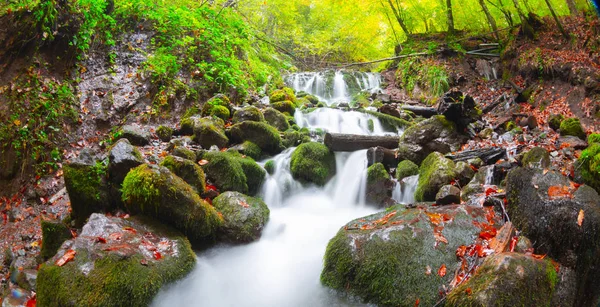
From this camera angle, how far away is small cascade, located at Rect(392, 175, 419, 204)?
6.35 m

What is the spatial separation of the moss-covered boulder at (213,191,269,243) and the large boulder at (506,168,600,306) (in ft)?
12.2

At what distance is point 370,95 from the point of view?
15.1 m

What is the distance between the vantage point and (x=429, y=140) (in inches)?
296

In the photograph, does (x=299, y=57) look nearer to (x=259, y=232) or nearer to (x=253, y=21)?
(x=253, y=21)

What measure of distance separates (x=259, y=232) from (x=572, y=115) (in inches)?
299

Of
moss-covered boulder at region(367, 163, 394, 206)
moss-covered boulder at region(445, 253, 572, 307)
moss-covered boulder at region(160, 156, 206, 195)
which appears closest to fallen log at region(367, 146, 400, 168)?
moss-covered boulder at region(367, 163, 394, 206)

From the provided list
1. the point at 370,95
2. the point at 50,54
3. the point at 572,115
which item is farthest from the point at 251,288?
the point at 370,95

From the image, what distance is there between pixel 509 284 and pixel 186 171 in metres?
4.73

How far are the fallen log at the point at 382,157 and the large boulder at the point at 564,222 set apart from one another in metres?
3.62

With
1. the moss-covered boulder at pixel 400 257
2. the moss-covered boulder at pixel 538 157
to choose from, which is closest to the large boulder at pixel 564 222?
the moss-covered boulder at pixel 400 257

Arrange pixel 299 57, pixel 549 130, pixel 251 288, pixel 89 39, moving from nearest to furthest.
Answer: pixel 251 288 < pixel 549 130 < pixel 89 39 < pixel 299 57

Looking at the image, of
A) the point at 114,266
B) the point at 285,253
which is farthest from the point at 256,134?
the point at 114,266

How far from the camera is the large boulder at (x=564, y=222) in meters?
3.25

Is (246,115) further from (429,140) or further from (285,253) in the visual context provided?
(429,140)
